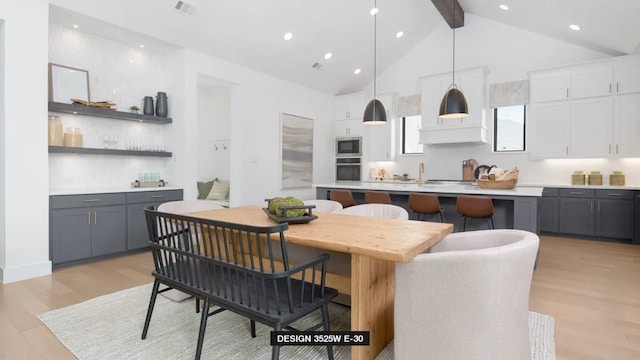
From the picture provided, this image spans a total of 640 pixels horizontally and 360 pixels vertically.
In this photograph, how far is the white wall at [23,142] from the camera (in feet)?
10.7

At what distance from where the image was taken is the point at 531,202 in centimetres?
355

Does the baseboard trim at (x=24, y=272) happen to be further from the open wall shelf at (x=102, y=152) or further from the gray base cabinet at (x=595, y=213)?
the gray base cabinet at (x=595, y=213)

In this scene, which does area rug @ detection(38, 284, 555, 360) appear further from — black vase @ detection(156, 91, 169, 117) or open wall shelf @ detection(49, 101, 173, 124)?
black vase @ detection(156, 91, 169, 117)

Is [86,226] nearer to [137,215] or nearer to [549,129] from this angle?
[137,215]

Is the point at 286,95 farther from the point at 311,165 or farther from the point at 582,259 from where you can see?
the point at 582,259

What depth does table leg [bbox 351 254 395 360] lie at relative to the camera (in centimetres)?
169

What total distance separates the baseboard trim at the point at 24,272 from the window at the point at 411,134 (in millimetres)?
6273

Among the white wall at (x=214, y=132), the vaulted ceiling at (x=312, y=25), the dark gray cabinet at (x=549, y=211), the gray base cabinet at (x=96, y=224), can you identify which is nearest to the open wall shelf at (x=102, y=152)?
the gray base cabinet at (x=96, y=224)

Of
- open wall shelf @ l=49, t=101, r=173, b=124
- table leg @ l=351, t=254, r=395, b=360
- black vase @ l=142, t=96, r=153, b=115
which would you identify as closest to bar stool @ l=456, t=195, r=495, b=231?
table leg @ l=351, t=254, r=395, b=360

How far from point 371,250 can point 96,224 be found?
3.81m

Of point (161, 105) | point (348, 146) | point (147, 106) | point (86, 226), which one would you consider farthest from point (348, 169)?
point (86, 226)

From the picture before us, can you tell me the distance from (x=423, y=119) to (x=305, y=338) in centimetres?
564

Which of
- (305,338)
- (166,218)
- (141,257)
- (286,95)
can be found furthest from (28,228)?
(286,95)

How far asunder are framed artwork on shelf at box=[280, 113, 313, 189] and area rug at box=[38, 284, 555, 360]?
159 inches
